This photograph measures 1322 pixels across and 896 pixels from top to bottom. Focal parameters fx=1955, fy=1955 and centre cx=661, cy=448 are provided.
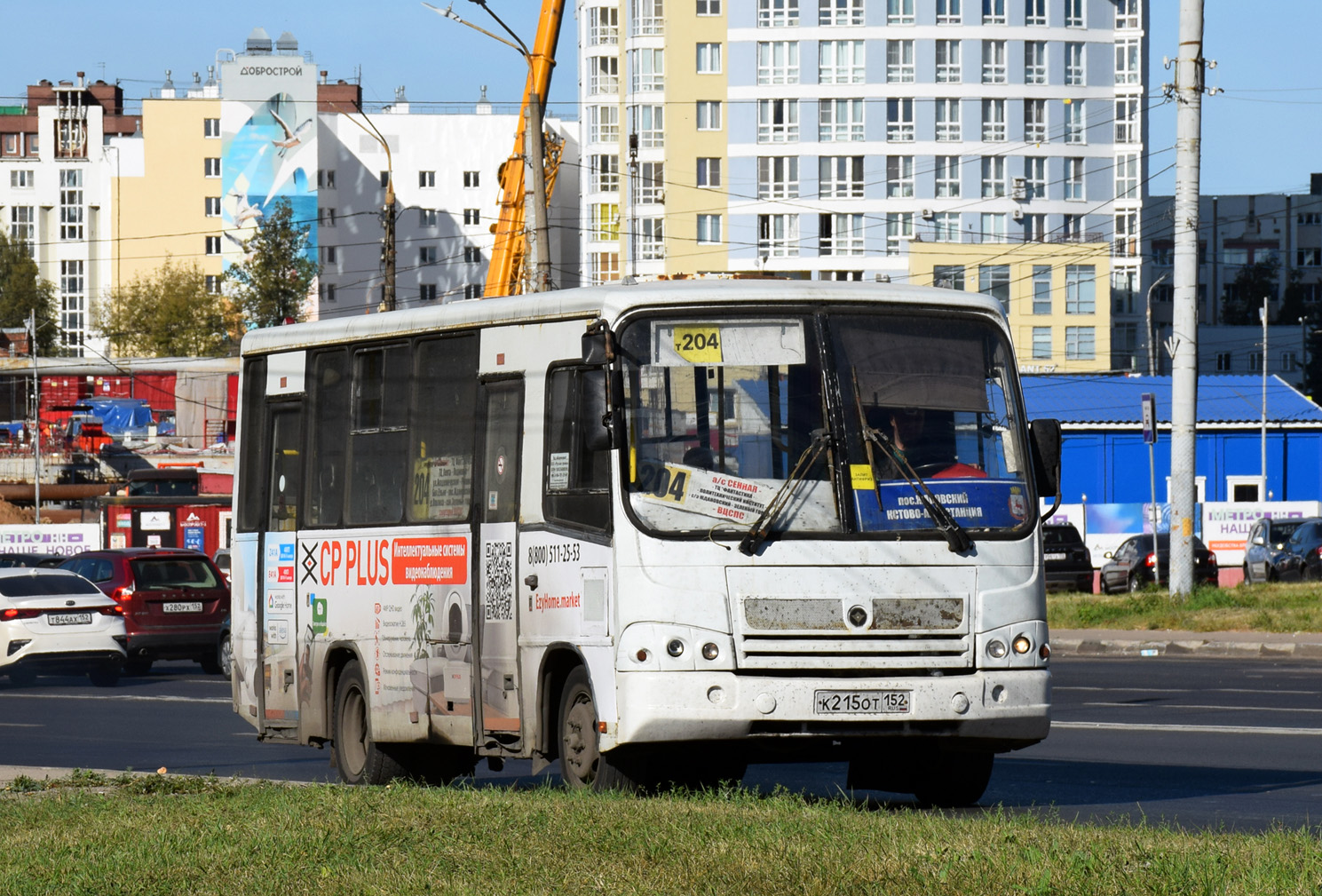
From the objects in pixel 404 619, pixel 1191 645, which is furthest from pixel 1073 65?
pixel 404 619

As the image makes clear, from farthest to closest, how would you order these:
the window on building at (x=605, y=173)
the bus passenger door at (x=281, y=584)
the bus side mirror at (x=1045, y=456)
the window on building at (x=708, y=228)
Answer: the window on building at (x=605, y=173) → the window on building at (x=708, y=228) → the bus passenger door at (x=281, y=584) → the bus side mirror at (x=1045, y=456)

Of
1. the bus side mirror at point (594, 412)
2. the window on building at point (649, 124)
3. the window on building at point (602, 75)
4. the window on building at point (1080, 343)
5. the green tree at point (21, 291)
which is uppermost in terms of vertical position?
the window on building at point (602, 75)

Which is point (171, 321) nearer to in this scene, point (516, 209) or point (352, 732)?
point (516, 209)

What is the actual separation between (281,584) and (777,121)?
90.3 metres

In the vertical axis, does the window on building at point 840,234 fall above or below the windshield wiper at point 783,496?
above

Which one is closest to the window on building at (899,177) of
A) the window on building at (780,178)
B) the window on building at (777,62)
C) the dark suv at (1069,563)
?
the window on building at (780,178)

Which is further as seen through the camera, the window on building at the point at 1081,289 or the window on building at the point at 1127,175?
the window on building at the point at 1127,175

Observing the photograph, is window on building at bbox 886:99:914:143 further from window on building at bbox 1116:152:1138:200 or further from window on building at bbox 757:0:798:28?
window on building at bbox 1116:152:1138:200

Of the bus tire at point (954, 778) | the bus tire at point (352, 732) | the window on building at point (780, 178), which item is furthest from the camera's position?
the window on building at point (780, 178)

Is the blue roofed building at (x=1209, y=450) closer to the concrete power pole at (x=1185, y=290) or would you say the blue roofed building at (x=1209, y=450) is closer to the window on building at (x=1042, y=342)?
the window on building at (x=1042, y=342)

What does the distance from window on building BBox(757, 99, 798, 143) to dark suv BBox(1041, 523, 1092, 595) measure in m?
60.4

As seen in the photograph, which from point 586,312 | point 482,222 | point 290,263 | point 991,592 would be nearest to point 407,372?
point 586,312

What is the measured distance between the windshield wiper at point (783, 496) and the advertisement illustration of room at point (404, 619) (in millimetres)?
2271

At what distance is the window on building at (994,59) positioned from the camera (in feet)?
330
